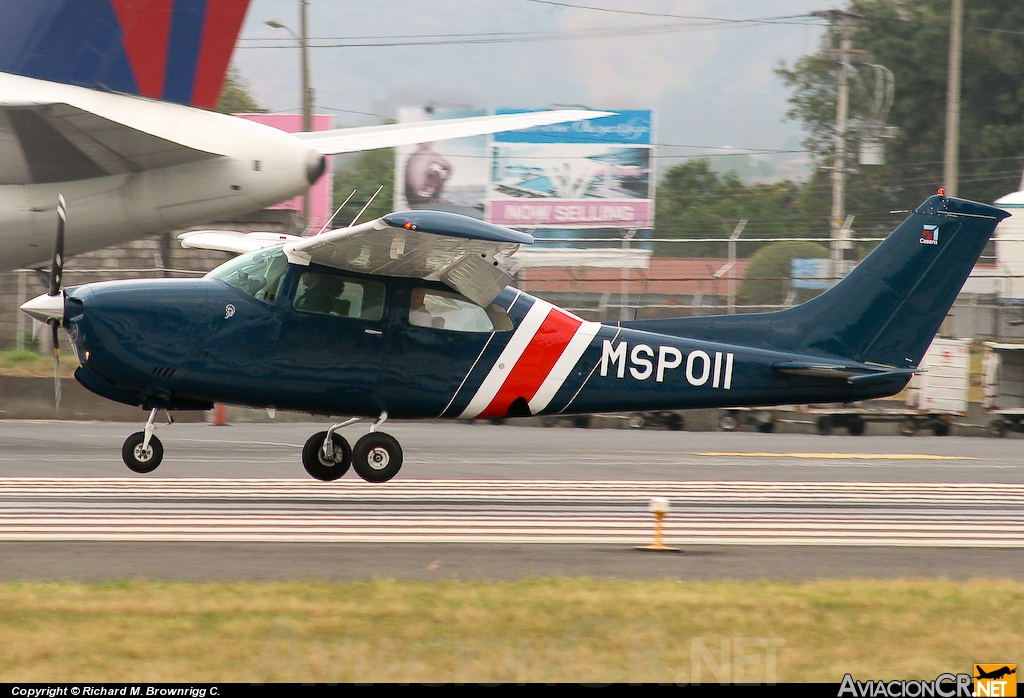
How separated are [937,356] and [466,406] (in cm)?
1731

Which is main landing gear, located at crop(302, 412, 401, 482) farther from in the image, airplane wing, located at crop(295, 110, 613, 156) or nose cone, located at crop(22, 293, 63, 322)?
airplane wing, located at crop(295, 110, 613, 156)

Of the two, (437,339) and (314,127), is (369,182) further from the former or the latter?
(437,339)

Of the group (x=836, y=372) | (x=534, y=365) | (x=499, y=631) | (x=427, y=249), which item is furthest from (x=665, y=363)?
(x=499, y=631)

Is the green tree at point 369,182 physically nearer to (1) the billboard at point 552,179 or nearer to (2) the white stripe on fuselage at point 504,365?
(1) the billboard at point 552,179

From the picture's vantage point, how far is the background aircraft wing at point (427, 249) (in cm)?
1008

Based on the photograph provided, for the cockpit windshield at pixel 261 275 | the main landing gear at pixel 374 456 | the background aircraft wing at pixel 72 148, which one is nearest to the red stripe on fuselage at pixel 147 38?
the background aircraft wing at pixel 72 148

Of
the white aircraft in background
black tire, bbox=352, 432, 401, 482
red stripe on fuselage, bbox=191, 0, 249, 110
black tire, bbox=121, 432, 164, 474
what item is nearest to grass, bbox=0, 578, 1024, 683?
black tire, bbox=121, 432, 164, 474

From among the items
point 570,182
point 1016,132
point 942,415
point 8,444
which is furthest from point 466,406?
point 1016,132

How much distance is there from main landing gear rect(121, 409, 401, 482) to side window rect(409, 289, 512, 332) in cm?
107

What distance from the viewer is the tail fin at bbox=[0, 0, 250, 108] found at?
1834 cm

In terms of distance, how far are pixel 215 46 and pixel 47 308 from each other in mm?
10103

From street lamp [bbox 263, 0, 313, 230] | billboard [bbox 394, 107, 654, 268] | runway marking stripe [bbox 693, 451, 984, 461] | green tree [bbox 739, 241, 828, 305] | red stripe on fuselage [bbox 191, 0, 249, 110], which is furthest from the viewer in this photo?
billboard [bbox 394, 107, 654, 268]

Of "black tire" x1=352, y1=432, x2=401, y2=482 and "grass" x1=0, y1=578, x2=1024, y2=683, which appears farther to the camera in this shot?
"black tire" x1=352, y1=432, x2=401, y2=482

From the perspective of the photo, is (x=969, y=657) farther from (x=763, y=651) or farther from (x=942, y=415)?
(x=942, y=415)
